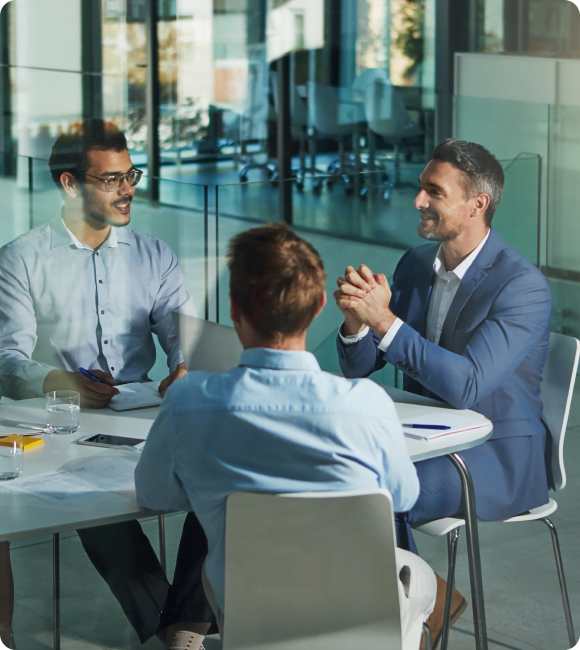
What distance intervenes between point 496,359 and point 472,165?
682mm

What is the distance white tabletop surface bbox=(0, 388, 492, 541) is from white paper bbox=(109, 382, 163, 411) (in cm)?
3

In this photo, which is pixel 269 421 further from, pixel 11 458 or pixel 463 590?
pixel 463 590

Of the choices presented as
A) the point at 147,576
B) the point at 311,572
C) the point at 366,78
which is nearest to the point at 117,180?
the point at 147,576

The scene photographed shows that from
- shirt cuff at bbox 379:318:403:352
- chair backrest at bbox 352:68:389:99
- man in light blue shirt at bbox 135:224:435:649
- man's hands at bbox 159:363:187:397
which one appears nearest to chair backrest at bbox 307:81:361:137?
chair backrest at bbox 352:68:389:99

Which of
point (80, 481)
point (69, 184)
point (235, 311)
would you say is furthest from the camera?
point (69, 184)

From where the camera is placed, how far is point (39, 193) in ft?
12.5

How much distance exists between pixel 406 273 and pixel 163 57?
3.97 metres

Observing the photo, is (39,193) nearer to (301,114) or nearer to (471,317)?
(471,317)

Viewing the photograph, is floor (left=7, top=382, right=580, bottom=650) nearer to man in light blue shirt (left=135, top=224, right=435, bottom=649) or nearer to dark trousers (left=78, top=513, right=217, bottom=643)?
dark trousers (left=78, top=513, right=217, bottom=643)

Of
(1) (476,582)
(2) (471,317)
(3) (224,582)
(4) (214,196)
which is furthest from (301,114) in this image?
(3) (224,582)

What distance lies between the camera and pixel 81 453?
6.44 ft

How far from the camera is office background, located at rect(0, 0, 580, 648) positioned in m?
4.25

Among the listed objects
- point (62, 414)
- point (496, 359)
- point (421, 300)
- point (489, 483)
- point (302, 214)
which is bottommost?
point (489, 483)

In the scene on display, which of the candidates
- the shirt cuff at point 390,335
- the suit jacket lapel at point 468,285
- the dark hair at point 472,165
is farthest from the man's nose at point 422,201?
the shirt cuff at point 390,335
